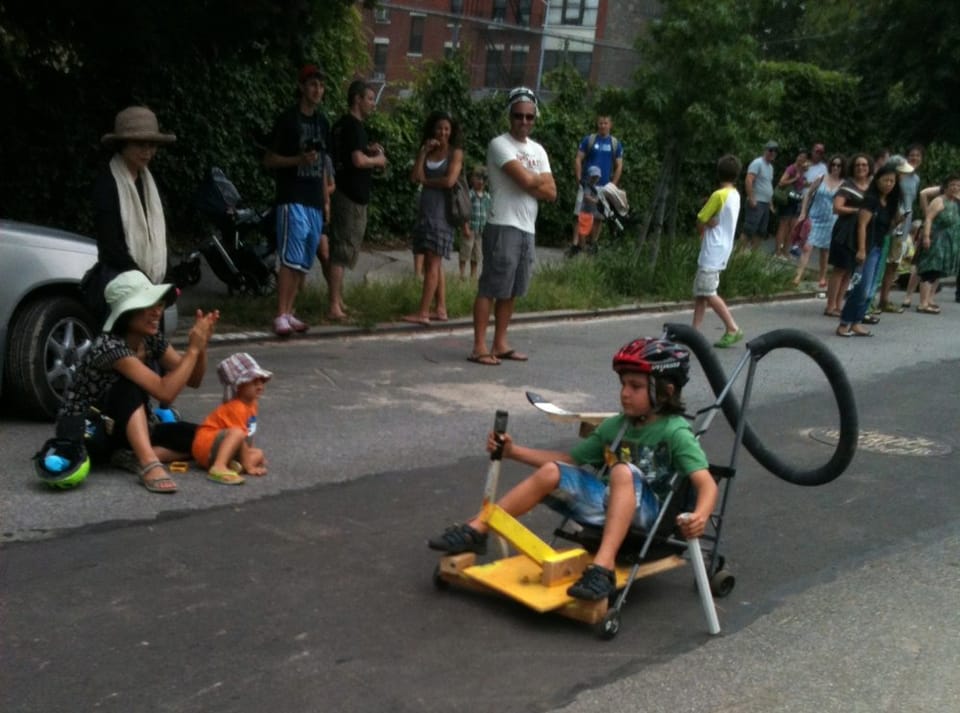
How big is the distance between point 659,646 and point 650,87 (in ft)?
35.8

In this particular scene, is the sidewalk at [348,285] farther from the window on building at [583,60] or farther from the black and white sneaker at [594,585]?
the window on building at [583,60]

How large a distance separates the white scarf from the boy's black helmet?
3.12 m

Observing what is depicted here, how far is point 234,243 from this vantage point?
39.2ft

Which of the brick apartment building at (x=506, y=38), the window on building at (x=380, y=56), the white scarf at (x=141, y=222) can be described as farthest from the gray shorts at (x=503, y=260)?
the window on building at (x=380, y=56)

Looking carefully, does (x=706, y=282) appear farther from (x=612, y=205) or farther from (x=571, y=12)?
(x=571, y=12)

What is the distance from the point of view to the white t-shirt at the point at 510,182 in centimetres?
991

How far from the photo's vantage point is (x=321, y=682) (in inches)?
167

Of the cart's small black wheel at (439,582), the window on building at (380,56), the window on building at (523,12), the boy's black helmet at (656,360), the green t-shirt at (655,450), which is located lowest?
the cart's small black wheel at (439,582)

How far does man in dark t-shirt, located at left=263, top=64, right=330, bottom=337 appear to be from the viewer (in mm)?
10289

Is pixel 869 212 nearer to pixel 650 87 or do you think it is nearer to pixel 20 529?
pixel 650 87

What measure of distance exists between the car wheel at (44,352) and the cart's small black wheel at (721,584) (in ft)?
12.1

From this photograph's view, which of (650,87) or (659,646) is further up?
(650,87)

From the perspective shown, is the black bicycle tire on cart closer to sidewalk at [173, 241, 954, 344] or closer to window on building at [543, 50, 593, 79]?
sidewalk at [173, 241, 954, 344]

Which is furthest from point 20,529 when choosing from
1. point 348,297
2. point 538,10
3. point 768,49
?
point 768,49
